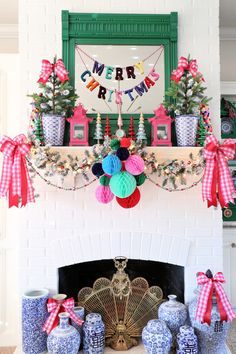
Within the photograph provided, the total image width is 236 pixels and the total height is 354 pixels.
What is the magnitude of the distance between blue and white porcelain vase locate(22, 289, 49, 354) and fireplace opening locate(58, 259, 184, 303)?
0.25 m

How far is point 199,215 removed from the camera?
2314 mm

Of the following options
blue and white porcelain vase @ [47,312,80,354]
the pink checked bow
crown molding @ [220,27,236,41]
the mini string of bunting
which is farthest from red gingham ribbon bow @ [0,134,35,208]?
crown molding @ [220,27,236,41]

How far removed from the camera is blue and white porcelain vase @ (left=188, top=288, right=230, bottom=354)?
2057mm

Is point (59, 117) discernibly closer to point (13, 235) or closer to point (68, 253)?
point (68, 253)

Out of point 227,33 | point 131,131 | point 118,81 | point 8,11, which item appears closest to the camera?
point 131,131

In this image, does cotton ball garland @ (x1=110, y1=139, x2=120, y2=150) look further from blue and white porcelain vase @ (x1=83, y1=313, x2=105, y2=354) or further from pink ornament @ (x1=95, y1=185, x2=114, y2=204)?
blue and white porcelain vase @ (x1=83, y1=313, x2=105, y2=354)

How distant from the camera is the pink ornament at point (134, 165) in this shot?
6.55 feet

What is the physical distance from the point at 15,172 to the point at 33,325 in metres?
0.94

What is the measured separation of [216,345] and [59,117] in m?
1.67

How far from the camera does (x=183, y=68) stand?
214 centimetres

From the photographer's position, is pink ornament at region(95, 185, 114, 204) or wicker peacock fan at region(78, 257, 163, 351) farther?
wicker peacock fan at region(78, 257, 163, 351)

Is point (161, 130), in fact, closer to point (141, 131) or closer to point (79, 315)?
point (141, 131)

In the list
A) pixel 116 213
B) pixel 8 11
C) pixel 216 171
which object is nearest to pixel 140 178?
pixel 116 213

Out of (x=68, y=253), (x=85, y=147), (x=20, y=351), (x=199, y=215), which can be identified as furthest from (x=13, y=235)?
(x=199, y=215)
